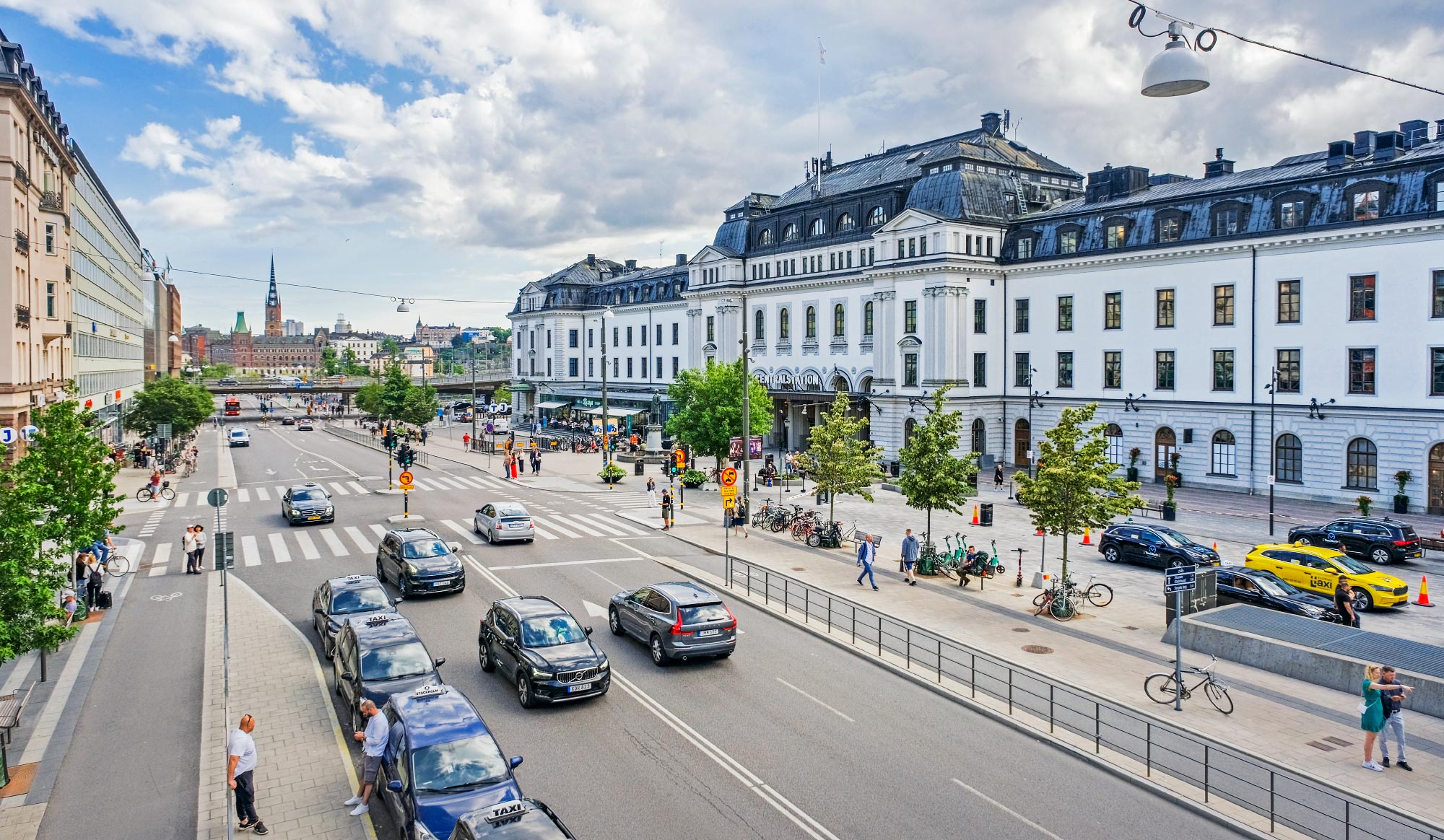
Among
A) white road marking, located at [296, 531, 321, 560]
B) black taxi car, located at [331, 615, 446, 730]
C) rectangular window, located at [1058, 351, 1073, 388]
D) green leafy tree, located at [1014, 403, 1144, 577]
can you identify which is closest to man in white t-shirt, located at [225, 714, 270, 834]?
black taxi car, located at [331, 615, 446, 730]

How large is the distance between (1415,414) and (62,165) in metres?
64.9

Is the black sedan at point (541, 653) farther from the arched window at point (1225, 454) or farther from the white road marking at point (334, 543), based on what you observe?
the arched window at point (1225, 454)

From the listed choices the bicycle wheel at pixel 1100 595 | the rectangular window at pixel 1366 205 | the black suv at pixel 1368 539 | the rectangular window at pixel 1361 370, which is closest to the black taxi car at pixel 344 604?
the bicycle wheel at pixel 1100 595

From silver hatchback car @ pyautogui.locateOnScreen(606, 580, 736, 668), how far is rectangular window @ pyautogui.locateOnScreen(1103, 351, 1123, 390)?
136 feet

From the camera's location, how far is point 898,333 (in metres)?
60.8

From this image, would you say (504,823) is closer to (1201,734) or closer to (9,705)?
(9,705)

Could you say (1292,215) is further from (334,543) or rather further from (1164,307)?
(334,543)

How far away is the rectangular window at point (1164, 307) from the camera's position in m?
50.3

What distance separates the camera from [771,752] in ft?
45.6

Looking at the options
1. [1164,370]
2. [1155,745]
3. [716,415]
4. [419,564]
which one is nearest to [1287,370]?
[1164,370]

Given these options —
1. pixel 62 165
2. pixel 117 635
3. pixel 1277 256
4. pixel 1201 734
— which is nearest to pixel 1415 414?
pixel 1277 256

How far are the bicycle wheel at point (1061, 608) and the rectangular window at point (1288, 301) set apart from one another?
30.6m

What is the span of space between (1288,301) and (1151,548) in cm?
2309

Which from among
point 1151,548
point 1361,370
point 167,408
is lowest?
point 1151,548
